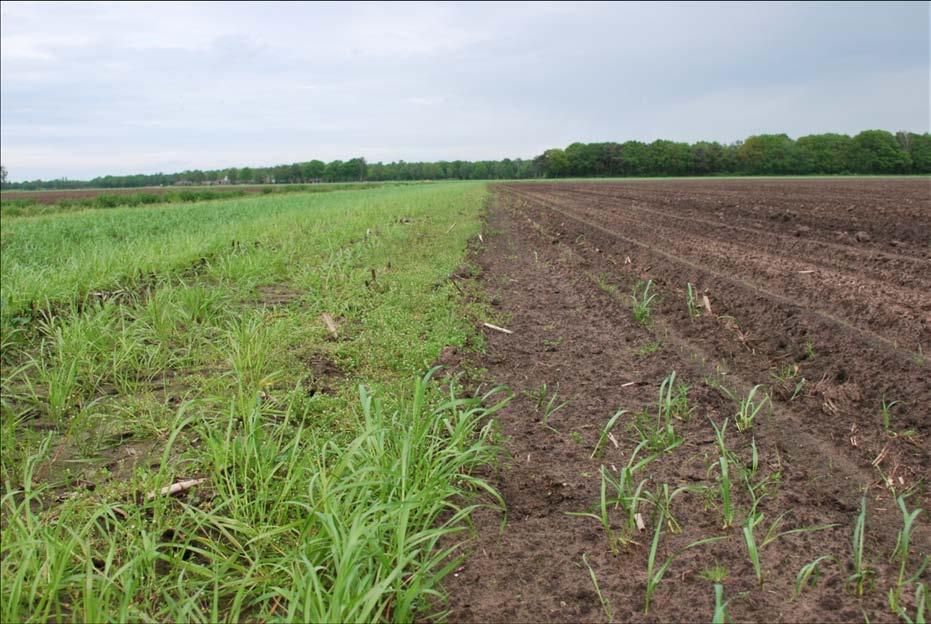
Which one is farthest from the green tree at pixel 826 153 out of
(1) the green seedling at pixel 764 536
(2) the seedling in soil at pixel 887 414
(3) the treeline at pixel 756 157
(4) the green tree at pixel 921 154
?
(1) the green seedling at pixel 764 536

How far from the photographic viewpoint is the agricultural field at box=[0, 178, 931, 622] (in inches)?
73.9

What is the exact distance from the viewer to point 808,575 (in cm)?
188

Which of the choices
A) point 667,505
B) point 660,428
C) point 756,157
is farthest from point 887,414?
point 756,157

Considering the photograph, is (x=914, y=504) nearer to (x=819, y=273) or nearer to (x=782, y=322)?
(x=782, y=322)

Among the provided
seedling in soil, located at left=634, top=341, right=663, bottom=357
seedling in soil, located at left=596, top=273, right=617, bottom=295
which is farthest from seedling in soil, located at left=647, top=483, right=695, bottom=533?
seedling in soil, located at left=596, top=273, right=617, bottom=295

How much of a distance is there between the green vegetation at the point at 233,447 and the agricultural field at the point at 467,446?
0.8 inches

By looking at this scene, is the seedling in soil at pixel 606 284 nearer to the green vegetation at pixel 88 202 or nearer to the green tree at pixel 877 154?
the green vegetation at pixel 88 202

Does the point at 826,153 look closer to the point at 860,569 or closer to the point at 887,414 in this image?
the point at 887,414

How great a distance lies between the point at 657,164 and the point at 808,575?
89.6 meters

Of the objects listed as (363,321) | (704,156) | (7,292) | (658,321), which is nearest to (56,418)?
(363,321)

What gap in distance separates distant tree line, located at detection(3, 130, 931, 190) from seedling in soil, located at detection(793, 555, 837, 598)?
66.2 m

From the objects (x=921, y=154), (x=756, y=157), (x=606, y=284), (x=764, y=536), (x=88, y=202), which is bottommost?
(x=764, y=536)

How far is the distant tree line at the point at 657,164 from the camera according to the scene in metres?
58.4

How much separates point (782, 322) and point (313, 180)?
367 feet
